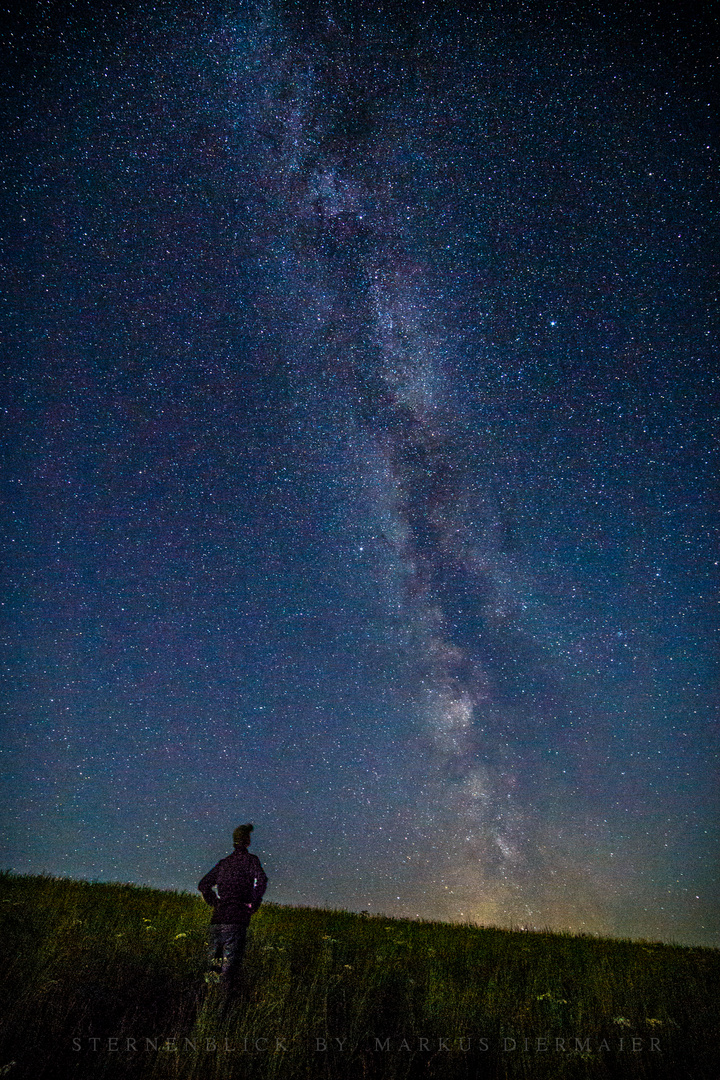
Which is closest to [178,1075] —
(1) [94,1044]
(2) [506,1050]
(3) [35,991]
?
(1) [94,1044]

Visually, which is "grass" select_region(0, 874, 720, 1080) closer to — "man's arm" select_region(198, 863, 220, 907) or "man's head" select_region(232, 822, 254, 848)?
"man's arm" select_region(198, 863, 220, 907)

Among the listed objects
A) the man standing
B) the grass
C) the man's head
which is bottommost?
the grass

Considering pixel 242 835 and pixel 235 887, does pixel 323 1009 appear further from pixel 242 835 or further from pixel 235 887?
pixel 242 835

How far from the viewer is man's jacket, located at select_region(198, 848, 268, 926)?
6693mm

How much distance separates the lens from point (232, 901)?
264 inches

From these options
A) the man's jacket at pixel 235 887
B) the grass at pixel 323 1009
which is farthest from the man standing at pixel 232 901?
the grass at pixel 323 1009

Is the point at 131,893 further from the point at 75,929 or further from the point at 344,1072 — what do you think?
the point at 344,1072

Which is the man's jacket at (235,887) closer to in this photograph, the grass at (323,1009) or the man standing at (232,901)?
the man standing at (232,901)

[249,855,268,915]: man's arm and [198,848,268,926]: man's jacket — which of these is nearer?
[198,848,268,926]: man's jacket

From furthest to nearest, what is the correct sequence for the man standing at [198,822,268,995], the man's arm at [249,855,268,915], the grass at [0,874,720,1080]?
the man's arm at [249,855,268,915] < the man standing at [198,822,268,995] < the grass at [0,874,720,1080]

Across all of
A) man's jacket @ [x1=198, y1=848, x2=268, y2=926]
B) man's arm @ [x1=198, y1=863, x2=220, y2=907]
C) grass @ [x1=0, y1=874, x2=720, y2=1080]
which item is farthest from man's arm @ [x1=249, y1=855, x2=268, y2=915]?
grass @ [x1=0, y1=874, x2=720, y2=1080]

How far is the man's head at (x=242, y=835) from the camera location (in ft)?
23.1

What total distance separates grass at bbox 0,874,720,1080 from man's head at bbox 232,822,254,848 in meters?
1.44

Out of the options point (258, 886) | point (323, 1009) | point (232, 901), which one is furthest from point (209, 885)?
point (323, 1009)
